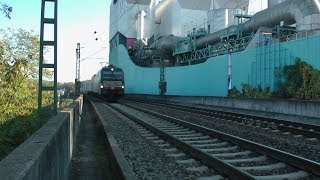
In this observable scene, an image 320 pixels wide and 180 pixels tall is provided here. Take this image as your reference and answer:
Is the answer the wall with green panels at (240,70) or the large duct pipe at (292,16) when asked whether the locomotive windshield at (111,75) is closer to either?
the wall with green panels at (240,70)

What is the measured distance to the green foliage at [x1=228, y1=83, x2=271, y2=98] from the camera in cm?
2764

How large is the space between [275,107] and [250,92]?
23.2ft

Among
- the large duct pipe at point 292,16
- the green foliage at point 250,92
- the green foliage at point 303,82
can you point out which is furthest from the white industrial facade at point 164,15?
the green foliage at point 303,82

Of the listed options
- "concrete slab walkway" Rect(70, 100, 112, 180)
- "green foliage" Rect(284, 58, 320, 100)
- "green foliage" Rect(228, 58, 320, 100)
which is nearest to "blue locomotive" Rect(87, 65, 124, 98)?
"green foliage" Rect(228, 58, 320, 100)

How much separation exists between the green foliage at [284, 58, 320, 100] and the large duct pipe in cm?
654

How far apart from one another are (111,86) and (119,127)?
27.7m

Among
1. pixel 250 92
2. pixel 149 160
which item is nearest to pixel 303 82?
pixel 250 92

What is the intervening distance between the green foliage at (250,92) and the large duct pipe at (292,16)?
235 inches

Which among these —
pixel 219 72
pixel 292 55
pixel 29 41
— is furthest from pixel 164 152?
pixel 219 72

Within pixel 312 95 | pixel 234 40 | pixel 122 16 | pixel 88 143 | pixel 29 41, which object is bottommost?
pixel 88 143

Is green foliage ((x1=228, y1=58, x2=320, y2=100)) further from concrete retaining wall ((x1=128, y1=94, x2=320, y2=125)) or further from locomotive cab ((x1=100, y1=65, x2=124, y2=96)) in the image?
locomotive cab ((x1=100, y1=65, x2=124, y2=96))

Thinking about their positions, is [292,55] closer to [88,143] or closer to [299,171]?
[88,143]

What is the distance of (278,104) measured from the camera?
22.1 metres

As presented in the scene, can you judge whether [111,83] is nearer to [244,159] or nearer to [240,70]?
[240,70]
